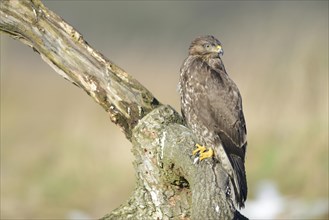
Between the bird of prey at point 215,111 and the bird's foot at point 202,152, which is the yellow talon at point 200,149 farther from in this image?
the bird of prey at point 215,111

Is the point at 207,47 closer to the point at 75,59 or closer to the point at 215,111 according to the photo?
the point at 215,111

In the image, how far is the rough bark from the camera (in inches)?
365

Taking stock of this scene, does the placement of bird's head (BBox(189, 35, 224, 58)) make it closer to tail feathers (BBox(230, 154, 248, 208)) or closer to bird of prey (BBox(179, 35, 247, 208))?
bird of prey (BBox(179, 35, 247, 208))

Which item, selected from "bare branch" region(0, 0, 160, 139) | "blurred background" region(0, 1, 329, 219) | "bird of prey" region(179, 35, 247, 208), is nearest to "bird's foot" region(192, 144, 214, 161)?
"bird of prey" region(179, 35, 247, 208)

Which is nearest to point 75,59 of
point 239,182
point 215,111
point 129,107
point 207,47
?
point 129,107

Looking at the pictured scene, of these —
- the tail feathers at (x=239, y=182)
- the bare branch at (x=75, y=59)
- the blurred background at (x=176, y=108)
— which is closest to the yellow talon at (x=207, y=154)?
the tail feathers at (x=239, y=182)

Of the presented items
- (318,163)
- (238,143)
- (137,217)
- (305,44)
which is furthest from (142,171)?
(305,44)

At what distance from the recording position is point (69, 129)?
1800 cm

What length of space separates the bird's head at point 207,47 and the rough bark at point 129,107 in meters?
1.27

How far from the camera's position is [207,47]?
10.6 metres

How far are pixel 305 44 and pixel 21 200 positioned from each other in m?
5.43

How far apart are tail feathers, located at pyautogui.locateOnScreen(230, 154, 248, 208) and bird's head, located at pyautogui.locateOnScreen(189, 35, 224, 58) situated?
119cm

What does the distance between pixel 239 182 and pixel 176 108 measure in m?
6.95

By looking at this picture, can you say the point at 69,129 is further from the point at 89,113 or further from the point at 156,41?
the point at 156,41
